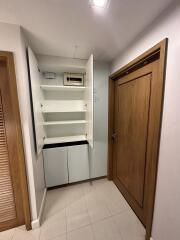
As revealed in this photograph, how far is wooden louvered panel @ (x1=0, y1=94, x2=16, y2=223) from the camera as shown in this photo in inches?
50.5

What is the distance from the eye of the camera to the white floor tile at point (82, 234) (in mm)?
1332

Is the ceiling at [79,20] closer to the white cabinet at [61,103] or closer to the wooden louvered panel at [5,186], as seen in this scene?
the white cabinet at [61,103]

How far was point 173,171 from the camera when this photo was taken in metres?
0.98

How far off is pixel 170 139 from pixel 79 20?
1328 millimetres

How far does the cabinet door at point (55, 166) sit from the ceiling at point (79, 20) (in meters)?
Answer: 1.57

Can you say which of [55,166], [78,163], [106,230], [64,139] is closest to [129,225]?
[106,230]

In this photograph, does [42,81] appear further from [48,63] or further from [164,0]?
[164,0]

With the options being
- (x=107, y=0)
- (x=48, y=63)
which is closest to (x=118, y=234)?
(x=107, y=0)

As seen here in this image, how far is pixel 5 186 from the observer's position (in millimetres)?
1342

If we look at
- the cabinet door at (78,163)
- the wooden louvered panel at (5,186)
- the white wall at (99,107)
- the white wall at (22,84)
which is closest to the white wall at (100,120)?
the white wall at (99,107)

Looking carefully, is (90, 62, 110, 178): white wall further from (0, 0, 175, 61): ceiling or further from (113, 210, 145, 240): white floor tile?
(113, 210, 145, 240): white floor tile

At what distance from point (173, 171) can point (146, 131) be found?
0.51 m

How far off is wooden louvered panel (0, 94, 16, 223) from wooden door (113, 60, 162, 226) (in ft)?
5.08

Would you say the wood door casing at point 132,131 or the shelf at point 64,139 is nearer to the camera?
the wood door casing at point 132,131
